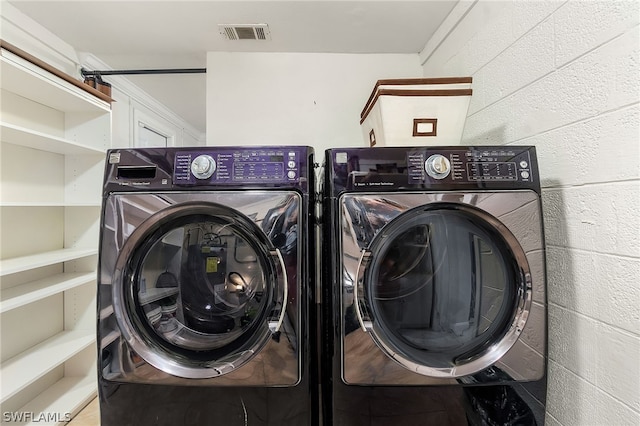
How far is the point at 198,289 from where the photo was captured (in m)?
1.01

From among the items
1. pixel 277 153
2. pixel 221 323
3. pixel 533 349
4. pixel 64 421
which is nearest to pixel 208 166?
pixel 277 153

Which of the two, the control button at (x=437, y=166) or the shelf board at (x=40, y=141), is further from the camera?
the shelf board at (x=40, y=141)

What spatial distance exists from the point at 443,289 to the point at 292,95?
1.59m

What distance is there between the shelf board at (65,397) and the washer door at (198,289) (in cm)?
119

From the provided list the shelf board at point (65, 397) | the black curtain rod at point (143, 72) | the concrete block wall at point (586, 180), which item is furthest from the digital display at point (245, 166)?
the shelf board at point (65, 397)

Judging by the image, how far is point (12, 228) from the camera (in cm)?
157

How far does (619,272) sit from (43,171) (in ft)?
8.64

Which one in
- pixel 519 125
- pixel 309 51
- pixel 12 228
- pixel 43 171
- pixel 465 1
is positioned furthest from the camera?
pixel 309 51

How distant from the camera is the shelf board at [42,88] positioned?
1.32 m

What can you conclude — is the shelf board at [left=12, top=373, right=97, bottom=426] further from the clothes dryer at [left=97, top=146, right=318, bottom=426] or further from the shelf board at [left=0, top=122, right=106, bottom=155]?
the shelf board at [left=0, top=122, right=106, bottom=155]

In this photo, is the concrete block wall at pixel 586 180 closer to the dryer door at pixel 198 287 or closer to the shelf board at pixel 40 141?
the dryer door at pixel 198 287

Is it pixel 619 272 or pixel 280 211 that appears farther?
pixel 280 211

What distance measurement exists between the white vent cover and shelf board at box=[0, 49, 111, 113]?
0.88m

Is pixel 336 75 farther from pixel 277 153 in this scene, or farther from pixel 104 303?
pixel 104 303
